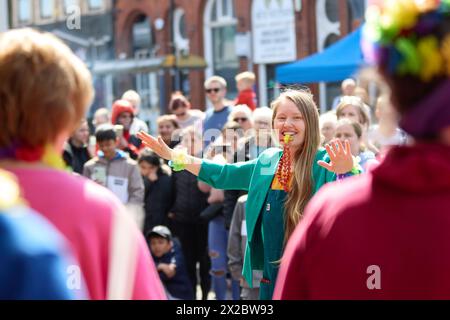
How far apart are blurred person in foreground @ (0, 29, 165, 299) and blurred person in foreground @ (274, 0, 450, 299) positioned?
462 mm

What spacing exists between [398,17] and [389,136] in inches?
13.6

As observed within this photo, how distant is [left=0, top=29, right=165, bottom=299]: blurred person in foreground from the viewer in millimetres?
2582

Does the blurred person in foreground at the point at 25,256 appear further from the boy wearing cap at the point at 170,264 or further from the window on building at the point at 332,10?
the window on building at the point at 332,10

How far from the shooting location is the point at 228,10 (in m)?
31.7

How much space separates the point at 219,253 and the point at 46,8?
24832 millimetres

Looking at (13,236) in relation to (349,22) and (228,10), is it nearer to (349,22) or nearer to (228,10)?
(349,22)

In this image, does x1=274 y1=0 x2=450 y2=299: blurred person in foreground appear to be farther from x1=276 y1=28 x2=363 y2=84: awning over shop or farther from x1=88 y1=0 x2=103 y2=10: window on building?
x1=88 y1=0 x2=103 y2=10: window on building

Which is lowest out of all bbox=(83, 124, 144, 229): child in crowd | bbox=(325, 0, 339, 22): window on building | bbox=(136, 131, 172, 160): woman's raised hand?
bbox=(83, 124, 144, 229): child in crowd

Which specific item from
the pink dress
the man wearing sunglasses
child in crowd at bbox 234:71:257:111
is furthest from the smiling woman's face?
child in crowd at bbox 234:71:257:111

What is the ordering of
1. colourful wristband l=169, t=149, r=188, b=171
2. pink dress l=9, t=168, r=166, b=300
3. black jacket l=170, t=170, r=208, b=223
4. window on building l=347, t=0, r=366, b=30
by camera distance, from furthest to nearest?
window on building l=347, t=0, r=366, b=30 → black jacket l=170, t=170, r=208, b=223 → colourful wristband l=169, t=149, r=188, b=171 → pink dress l=9, t=168, r=166, b=300

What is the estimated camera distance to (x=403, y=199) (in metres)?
2.49

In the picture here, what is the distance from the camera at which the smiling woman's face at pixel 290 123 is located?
5.61 meters
